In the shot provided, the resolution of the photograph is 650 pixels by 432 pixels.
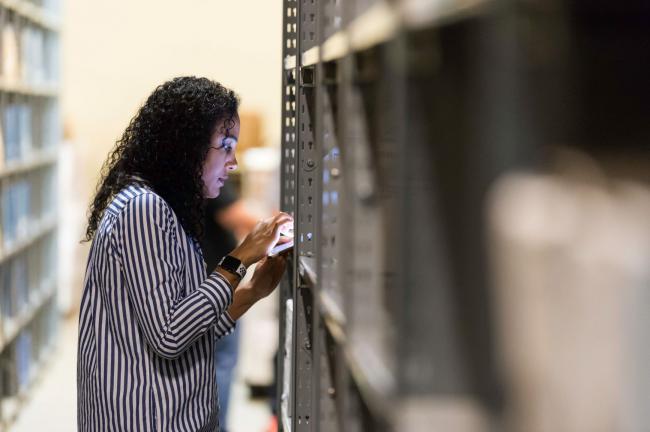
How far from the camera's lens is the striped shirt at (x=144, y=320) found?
1.88m

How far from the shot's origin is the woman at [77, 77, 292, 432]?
189cm

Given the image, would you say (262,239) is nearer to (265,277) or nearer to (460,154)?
(265,277)

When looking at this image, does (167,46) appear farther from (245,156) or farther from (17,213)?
(17,213)

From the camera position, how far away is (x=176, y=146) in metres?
2.06

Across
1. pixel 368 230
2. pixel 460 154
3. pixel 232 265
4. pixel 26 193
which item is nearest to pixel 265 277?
pixel 232 265

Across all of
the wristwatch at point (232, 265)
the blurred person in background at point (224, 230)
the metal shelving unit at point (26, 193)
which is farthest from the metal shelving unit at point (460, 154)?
the metal shelving unit at point (26, 193)

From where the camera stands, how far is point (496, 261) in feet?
2.60

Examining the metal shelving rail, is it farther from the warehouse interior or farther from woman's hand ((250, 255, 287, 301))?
woman's hand ((250, 255, 287, 301))

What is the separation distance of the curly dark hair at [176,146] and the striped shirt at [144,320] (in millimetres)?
73

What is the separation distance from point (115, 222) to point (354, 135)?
80 centimetres

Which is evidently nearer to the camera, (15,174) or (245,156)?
(15,174)

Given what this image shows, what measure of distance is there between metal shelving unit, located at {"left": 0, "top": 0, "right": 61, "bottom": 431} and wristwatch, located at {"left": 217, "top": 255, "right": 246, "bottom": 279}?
2.92 meters

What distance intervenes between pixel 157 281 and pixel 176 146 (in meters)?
0.33

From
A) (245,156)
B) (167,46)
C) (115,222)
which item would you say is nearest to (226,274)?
(115,222)
